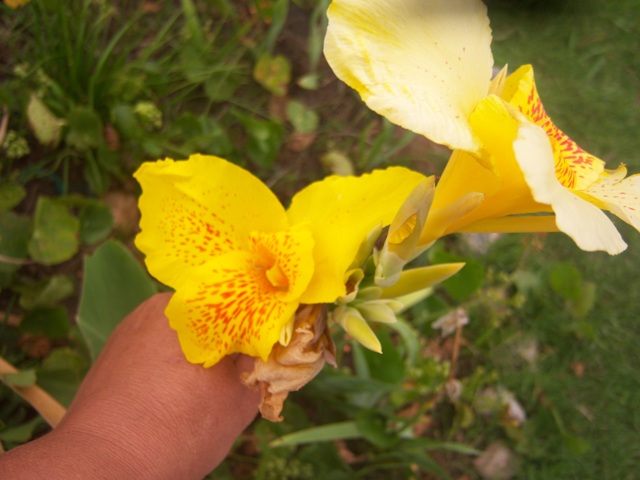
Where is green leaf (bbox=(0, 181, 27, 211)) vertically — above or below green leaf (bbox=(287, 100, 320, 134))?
above

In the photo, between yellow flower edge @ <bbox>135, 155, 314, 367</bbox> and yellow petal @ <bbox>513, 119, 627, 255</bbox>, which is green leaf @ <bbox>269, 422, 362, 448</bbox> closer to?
yellow flower edge @ <bbox>135, 155, 314, 367</bbox>

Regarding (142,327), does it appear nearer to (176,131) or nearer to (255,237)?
(255,237)

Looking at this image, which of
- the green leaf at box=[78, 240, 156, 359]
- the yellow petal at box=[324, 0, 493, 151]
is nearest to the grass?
the green leaf at box=[78, 240, 156, 359]

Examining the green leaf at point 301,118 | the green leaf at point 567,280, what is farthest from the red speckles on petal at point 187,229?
the green leaf at point 567,280

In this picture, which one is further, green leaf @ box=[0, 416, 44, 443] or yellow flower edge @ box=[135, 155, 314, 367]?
green leaf @ box=[0, 416, 44, 443]

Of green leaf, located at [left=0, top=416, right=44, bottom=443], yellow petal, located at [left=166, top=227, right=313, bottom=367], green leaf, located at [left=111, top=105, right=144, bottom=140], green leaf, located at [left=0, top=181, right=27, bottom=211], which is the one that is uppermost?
yellow petal, located at [left=166, top=227, right=313, bottom=367]

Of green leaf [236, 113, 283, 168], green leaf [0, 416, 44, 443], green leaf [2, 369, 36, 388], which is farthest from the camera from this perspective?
green leaf [236, 113, 283, 168]
